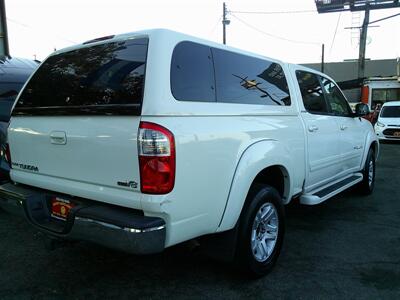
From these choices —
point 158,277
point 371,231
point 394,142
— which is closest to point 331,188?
point 371,231

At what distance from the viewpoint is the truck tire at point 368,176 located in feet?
21.1

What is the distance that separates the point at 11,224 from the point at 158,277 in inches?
93.6

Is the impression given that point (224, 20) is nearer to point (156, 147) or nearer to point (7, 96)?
point (7, 96)

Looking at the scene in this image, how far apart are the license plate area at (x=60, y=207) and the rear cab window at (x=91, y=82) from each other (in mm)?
655

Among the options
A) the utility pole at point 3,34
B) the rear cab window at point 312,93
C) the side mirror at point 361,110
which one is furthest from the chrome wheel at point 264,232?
the utility pole at point 3,34

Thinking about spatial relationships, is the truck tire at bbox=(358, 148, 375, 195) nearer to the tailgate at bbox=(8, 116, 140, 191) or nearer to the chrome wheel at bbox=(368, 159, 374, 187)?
the chrome wheel at bbox=(368, 159, 374, 187)

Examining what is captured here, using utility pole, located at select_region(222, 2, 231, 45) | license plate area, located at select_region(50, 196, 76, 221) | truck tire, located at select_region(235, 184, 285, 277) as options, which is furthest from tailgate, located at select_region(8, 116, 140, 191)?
utility pole, located at select_region(222, 2, 231, 45)

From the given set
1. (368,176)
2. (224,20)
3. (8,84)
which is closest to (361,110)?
(368,176)

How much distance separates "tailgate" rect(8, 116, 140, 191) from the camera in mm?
2645

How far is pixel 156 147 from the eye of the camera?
2.55m

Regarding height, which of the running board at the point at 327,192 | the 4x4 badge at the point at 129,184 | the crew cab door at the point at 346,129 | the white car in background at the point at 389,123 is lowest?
the white car in background at the point at 389,123

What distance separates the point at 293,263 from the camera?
12.6ft

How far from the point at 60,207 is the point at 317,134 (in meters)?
2.78

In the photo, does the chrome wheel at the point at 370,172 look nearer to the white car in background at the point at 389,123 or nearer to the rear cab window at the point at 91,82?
the rear cab window at the point at 91,82
